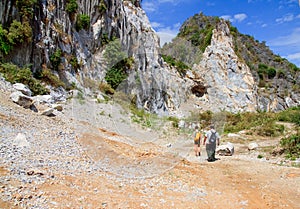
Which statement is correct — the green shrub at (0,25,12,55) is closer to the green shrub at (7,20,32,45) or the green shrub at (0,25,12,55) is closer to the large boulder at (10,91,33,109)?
the green shrub at (7,20,32,45)

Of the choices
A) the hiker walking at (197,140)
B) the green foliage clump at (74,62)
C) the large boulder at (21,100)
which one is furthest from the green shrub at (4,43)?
the hiker walking at (197,140)

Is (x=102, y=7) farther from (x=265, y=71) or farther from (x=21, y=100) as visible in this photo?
(x=265, y=71)

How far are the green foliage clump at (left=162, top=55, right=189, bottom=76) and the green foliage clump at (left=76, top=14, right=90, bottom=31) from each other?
38.4 ft

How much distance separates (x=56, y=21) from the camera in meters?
16.2

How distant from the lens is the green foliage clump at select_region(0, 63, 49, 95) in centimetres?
1108

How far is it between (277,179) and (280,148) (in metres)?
3.63

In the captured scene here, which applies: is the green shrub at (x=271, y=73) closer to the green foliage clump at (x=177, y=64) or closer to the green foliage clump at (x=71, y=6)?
the green foliage clump at (x=177, y=64)

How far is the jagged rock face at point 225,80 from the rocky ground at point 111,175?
2228 cm

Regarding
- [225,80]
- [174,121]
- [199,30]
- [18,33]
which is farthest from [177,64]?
[174,121]

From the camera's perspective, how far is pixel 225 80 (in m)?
32.2

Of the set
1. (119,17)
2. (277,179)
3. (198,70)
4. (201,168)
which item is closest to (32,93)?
(201,168)

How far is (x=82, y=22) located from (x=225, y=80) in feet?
63.9

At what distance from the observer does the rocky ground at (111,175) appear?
430 centimetres

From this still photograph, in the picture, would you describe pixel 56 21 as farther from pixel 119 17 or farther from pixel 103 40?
pixel 119 17
